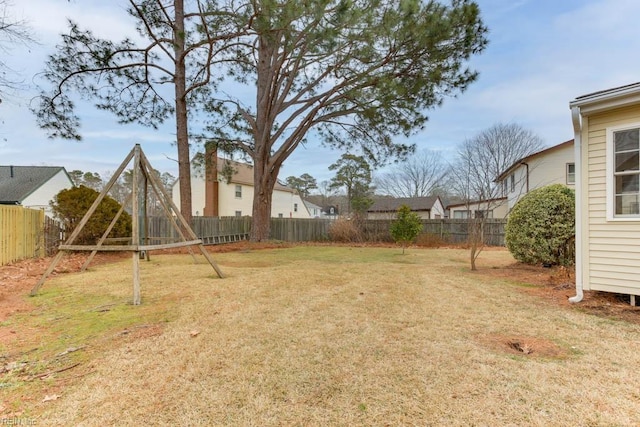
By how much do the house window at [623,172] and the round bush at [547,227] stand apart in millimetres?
3136

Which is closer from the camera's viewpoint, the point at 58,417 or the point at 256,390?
the point at 58,417

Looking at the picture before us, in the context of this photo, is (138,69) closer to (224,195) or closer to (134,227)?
(134,227)

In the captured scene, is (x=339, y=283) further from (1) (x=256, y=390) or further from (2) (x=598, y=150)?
(2) (x=598, y=150)

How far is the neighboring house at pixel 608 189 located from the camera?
15.0 ft

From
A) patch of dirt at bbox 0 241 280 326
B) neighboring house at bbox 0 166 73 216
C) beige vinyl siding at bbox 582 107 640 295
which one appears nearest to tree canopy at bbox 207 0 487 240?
beige vinyl siding at bbox 582 107 640 295

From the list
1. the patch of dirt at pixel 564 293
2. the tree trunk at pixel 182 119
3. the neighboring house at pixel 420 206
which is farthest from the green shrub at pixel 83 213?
the neighboring house at pixel 420 206

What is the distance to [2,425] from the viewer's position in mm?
1933

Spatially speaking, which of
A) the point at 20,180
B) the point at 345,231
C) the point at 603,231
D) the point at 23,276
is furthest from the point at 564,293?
the point at 20,180

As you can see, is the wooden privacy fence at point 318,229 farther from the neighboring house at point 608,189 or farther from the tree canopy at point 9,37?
the neighboring house at point 608,189

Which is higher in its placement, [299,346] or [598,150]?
[598,150]

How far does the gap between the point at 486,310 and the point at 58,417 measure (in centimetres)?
477

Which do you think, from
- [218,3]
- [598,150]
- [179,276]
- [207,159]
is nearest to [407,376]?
[598,150]

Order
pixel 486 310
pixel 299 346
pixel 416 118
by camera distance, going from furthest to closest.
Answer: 1. pixel 416 118
2. pixel 486 310
3. pixel 299 346

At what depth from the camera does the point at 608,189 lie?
15.5 feet
